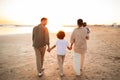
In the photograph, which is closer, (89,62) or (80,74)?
(80,74)

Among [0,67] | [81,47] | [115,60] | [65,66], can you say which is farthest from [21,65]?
[115,60]

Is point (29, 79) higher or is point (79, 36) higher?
point (79, 36)

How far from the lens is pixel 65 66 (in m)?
11.1

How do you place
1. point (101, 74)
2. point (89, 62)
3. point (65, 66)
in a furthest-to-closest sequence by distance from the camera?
point (89, 62)
point (65, 66)
point (101, 74)

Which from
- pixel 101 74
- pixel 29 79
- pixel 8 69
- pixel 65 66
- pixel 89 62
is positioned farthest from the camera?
pixel 89 62

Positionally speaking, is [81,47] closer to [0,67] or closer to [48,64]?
[48,64]

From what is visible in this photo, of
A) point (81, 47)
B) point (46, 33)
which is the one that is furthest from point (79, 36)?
point (46, 33)

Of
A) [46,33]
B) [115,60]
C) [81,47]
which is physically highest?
[46,33]

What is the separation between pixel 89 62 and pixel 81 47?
10.2 feet

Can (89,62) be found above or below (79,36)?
below

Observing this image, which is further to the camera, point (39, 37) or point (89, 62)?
point (89, 62)

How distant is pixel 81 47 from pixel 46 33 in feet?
4.90

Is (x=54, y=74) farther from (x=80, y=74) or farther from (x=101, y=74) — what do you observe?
Answer: (x=101, y=74)

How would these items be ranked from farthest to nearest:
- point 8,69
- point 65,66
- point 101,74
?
1. point 65,66
2. point 8,69
3. point 101,74
